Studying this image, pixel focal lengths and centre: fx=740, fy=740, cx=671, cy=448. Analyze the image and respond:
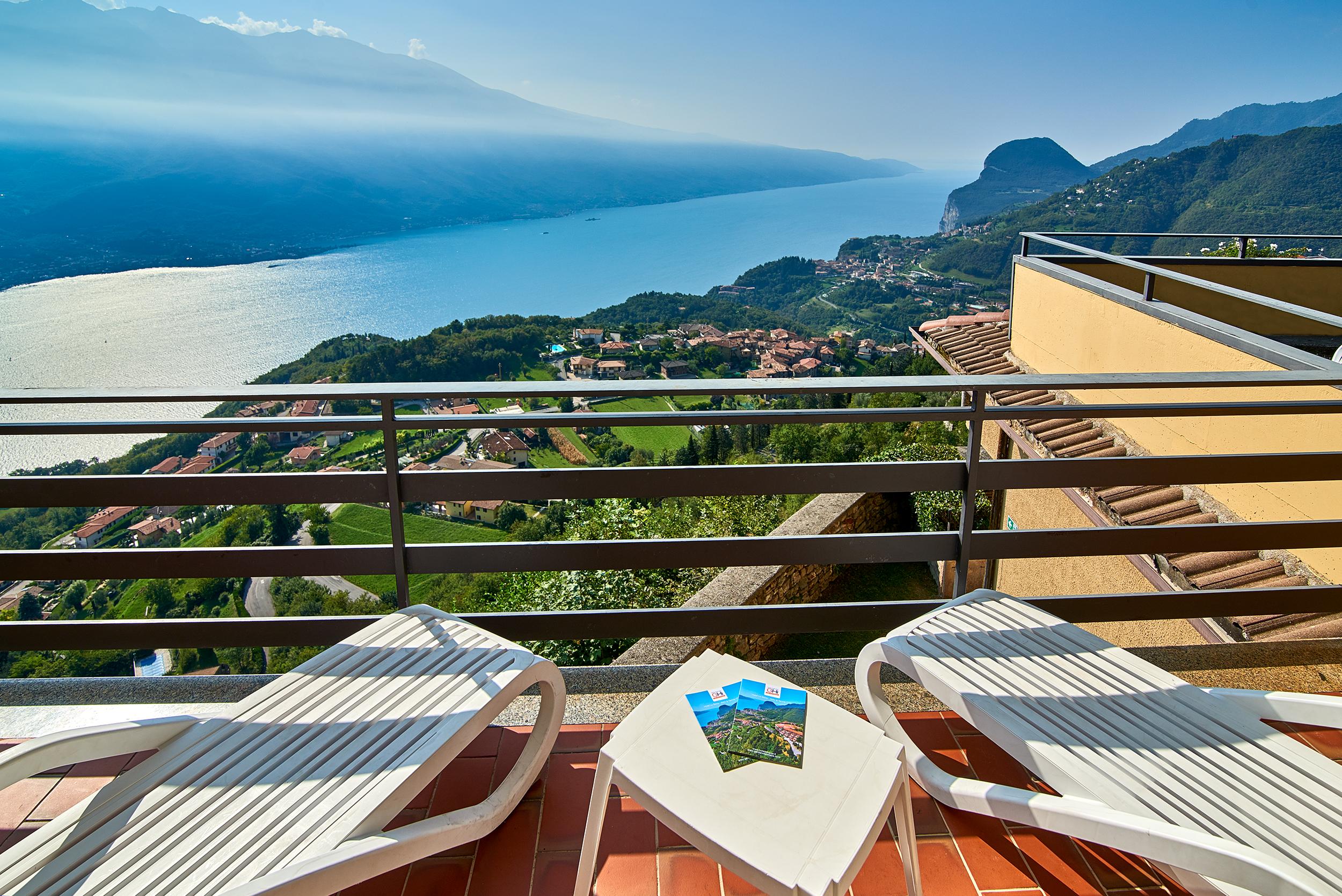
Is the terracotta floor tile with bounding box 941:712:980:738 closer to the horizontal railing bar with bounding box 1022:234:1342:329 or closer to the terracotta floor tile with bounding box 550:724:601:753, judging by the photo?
the terracotta floor tile with bounding box 550:724:601:753

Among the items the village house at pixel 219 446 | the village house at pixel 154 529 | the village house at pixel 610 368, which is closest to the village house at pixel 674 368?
the village house at pixel 610 368

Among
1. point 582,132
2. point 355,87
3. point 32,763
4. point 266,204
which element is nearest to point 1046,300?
point 32,763

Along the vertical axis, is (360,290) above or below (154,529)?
above

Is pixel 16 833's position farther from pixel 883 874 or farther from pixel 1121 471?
pixel 1121 471

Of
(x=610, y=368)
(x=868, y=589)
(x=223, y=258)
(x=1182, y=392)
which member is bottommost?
(x=868, y=589)

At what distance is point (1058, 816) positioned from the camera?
1231 mm

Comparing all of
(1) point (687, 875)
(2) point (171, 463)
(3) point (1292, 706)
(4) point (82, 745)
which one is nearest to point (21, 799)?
(4) point (82, 745)

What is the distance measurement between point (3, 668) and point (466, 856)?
19.9m

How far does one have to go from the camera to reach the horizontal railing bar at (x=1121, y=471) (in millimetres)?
2064

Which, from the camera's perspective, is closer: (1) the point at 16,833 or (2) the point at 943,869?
(2) the point at 943,869

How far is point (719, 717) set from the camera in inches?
53.1

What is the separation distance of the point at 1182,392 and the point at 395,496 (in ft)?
21.2

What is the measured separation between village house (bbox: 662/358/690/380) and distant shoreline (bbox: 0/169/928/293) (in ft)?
121

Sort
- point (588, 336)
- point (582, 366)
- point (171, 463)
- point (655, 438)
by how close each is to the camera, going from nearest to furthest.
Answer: point (171, 463) → point (655, 438) → point (582, 366) → point (588, 336)
